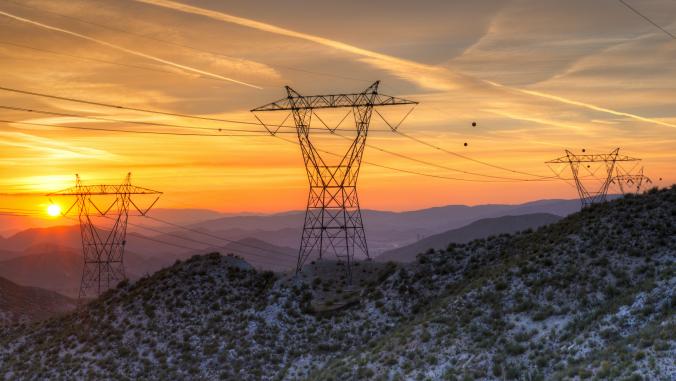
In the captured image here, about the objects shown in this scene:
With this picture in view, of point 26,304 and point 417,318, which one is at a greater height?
point 417,318

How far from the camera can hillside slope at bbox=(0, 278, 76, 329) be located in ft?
471

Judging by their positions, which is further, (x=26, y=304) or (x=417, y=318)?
(x=26, y=304)

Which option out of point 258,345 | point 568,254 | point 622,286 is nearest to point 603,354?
point 622,286

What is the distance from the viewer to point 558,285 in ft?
166

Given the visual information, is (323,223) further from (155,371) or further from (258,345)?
(155,371)

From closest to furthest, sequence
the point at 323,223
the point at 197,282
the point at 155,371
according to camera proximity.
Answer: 1. the point at 155,371
2. the point at 323,223
3. the point at 197,282

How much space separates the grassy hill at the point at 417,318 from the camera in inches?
1612

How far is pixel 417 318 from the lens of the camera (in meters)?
57.1

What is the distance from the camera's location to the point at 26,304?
535 feet

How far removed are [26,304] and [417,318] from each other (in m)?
143

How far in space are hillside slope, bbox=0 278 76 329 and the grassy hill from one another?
222 ft

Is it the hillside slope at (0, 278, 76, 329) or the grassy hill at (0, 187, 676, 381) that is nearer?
the grassy hill at (0, 187, 676, 381)

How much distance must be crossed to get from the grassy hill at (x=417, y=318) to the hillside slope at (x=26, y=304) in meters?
67.7

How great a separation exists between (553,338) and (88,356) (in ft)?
171
